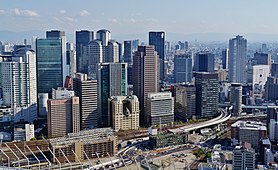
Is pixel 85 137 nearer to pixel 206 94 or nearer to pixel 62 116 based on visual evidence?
pixel 62 116

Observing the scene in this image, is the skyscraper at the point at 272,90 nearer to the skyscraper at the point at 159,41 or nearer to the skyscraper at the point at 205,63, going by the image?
the skyscraper at the point at 205,63

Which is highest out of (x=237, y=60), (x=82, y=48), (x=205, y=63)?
(x=82, y=48)

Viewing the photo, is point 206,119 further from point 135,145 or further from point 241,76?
point 241,76

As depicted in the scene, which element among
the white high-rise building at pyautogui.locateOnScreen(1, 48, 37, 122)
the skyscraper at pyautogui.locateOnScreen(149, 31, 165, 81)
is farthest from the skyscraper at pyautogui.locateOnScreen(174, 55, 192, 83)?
the white high-rise building at pyautogui.locateOnScreen(1, 48, 37, 122)

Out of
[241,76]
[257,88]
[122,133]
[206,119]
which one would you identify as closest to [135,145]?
[122,133]

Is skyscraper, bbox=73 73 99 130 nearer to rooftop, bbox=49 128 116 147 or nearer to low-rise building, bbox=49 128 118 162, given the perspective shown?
rooftop, bbox=49 128 116 147

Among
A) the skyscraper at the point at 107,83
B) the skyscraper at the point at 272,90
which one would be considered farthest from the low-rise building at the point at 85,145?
the skyscraper at the point at 272,90

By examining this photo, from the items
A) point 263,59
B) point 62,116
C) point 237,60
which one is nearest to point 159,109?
point 62,116
